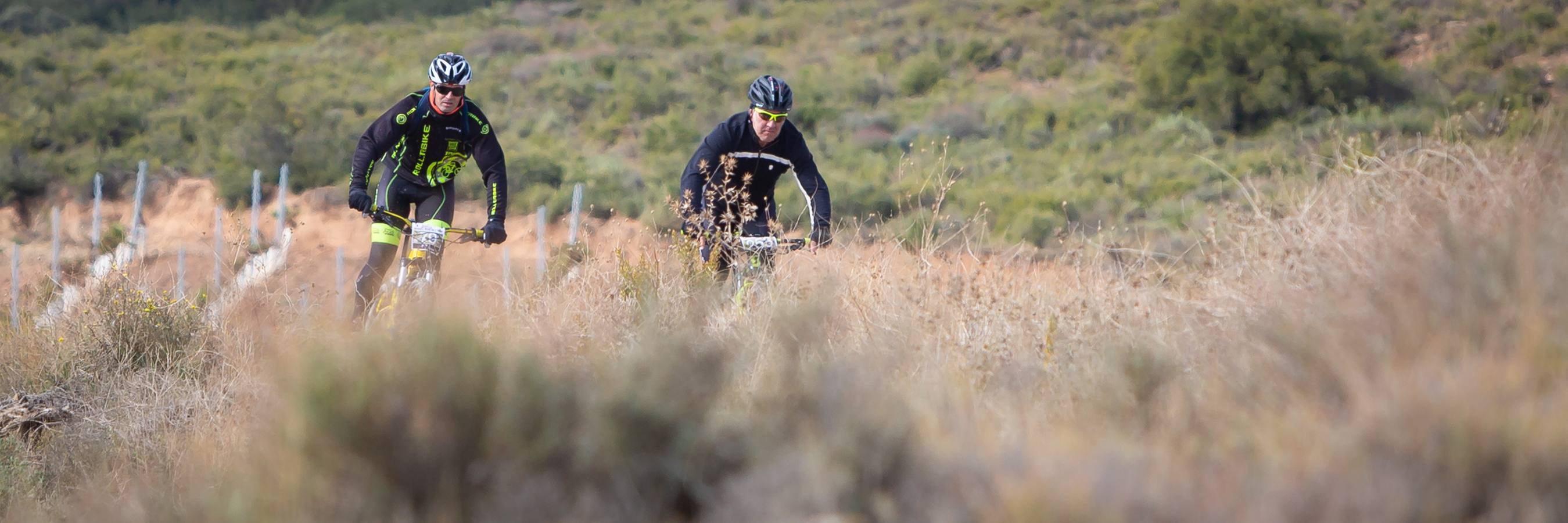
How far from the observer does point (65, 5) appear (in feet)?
138

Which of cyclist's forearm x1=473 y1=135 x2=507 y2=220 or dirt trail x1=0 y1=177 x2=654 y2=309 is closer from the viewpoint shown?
cyclist's forearm x1=473 y1=135 x2=507 y2=220

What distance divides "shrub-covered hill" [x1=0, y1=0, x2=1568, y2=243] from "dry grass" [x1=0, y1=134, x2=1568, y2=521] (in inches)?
423

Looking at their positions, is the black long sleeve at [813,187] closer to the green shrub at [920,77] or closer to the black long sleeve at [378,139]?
the black long sleeve at [378,139]

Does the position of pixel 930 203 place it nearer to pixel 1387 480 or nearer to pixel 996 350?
pixel 996 350

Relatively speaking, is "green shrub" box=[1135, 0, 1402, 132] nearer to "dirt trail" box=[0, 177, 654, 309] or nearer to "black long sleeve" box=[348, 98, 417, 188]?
"dirt trail" box=[0, 177, 654, 309]

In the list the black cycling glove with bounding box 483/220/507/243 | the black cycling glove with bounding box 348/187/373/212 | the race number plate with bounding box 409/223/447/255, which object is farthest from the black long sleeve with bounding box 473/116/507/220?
the black cycling glove with bounding box 348/187/373/212

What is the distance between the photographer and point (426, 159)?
7.38 m

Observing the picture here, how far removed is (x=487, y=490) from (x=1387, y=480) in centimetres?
196

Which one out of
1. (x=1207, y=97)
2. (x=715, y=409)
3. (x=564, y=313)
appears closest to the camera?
(x=715, y=409)

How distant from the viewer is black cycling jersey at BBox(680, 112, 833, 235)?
653cm

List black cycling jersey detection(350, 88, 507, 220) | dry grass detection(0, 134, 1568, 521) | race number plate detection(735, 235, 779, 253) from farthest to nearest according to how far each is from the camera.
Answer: black cycling jersey detection(350, 88, 507, 220) < race number plate detection(735, 235, 779, 253) < dry grass detection(0, 134, 1568, 521)

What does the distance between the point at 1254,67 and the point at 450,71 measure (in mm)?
22033

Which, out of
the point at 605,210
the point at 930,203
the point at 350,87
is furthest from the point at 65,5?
the point at 930,203

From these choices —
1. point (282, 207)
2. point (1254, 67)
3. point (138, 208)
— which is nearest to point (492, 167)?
point (282, 207)
